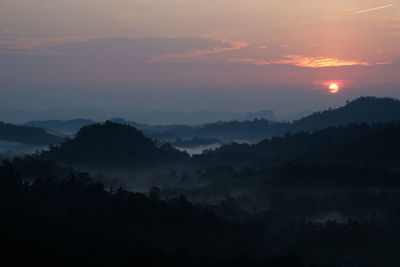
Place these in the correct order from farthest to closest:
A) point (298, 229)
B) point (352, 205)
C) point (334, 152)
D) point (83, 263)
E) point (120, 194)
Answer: point (334, 152), point (352, 205), point (298, 229), point (120, 194), point (83, 263)

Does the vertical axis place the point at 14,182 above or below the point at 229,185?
above

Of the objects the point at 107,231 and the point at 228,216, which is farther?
the point at 228,216

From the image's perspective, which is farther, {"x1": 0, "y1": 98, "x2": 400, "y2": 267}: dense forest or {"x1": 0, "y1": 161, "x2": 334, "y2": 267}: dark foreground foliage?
{"x1": 0, "y1": 98, "x2": 400, "y2": 267}: dense forest

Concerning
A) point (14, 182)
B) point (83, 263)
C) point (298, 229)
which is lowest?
point (298, 229)

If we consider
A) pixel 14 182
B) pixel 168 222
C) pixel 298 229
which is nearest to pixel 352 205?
pixel 298 229

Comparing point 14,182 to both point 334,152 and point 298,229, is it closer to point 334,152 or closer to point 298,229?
point 298,229

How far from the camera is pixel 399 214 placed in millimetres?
106438

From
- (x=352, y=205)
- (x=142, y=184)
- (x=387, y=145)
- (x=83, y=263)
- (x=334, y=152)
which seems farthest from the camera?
(x=142, y=184)

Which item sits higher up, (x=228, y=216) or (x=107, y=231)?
(x=107, y=231)

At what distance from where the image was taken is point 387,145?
147875 mm

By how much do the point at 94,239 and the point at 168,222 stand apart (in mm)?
18898

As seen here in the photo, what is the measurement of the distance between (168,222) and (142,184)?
93.7m

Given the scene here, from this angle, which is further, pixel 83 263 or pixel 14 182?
pixel 14 182

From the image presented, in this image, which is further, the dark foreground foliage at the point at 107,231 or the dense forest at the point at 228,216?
the dense forest at the point at 228,216
